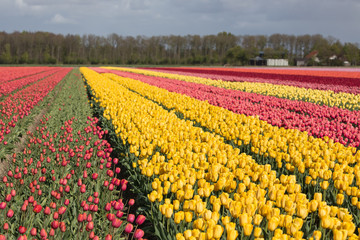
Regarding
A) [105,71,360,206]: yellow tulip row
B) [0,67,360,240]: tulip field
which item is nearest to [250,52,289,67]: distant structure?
[0,67,360,240]: tulip field

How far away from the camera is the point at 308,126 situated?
686 cm

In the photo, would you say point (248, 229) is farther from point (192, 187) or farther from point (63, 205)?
point (63, 205)

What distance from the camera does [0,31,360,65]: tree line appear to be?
88.3 meters

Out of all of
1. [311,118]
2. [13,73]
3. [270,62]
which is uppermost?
[270,62]

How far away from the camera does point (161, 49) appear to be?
10969cm

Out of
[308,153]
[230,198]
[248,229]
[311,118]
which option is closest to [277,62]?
[311,118]

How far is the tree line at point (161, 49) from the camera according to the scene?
88.3 meters

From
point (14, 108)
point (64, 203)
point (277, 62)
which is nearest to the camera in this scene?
point (64, 203)

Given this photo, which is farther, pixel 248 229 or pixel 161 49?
pixel 161 49

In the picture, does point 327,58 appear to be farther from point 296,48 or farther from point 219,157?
point 219,157

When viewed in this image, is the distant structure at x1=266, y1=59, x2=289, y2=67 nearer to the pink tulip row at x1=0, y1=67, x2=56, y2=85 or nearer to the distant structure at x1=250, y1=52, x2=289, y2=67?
the distant structure at x1=250, y1=52, x2=289, y2=67

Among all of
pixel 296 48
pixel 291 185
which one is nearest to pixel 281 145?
pixel 291 185

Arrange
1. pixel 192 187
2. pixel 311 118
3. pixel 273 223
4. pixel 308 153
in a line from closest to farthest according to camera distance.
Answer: pixel 273 223, pixel 192 187, pixel 308 153, pixel 311 118

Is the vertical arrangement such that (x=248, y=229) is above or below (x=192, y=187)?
above
